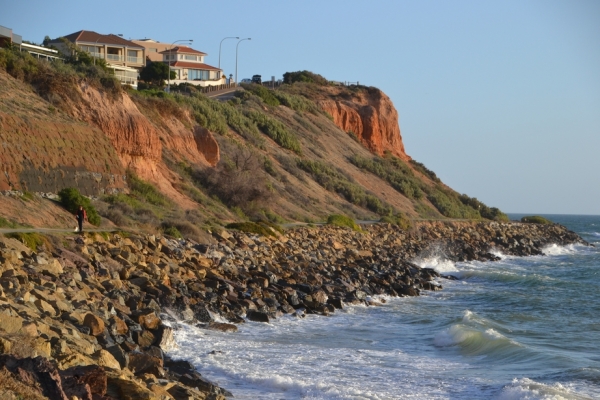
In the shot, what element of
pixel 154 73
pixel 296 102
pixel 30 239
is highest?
pixel 154 73

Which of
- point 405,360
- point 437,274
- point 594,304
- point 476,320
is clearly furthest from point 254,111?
point 405,360

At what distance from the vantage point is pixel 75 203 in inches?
1046

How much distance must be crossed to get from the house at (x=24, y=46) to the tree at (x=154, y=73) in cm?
1884

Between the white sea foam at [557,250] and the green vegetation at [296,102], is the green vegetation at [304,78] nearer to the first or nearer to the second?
the green vegetation at [296,102]

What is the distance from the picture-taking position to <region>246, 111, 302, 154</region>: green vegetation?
59.7m

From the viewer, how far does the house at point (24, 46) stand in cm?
4362

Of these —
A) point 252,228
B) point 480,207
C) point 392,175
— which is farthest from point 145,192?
point 480,207

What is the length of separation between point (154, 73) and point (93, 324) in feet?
186

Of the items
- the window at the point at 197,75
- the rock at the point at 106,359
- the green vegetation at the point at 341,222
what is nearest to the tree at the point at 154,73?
the window at the point at 197,75

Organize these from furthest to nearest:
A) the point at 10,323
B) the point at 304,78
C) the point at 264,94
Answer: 1. the point at 304,78
2. the point at 264,94
3. the point at 10,323

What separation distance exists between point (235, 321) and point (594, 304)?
16.1 meters

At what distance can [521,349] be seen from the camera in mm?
18953

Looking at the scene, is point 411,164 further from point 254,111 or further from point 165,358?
point 165,358

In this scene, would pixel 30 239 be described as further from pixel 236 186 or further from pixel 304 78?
pixel 304 78
